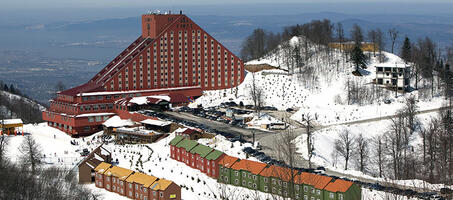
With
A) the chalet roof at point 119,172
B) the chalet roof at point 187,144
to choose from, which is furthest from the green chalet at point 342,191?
the chalet roof at point 119,172

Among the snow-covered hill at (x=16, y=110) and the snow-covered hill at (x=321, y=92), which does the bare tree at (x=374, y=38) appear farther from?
the snow-covered hill at (x=16, y=110)

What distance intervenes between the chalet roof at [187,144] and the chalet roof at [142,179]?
8315 mm

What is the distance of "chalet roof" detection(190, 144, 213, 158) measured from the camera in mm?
69562

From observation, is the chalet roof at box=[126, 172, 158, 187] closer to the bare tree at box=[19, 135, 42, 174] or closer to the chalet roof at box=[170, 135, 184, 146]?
the chalet roof at box=[170, 135, 184, 146]

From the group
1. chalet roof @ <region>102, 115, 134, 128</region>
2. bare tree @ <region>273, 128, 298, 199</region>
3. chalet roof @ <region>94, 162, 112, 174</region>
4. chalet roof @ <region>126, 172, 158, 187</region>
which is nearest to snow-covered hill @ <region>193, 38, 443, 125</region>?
bare tree @ <region>273, 128, 298, 199</region>

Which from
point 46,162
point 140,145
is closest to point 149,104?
point 140,145

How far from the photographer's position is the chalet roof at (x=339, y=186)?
181 feet

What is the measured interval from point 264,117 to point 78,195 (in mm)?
37339

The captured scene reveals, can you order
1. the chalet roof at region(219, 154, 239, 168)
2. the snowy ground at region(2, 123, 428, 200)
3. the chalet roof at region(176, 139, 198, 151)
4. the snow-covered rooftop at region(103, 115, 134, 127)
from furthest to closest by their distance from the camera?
the snow-covered rooftop at region(103, 115, 134, 127) < the chalet roof at region(176, 139, 198, 151) < the chalet roof at region(219, 154, 239, 168) < the snowy ground at region(2, 123, 428, 200)

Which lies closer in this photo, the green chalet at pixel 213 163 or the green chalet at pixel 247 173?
the green chalet at pixel 247 173

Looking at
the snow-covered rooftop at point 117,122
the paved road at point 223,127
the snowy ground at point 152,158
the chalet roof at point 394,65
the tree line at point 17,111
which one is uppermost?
the chalet roof at point 394,65

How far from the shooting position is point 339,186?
55719 millimetres

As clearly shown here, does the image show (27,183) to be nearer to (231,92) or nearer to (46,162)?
(46,162)

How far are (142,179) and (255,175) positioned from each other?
11.4 metres
